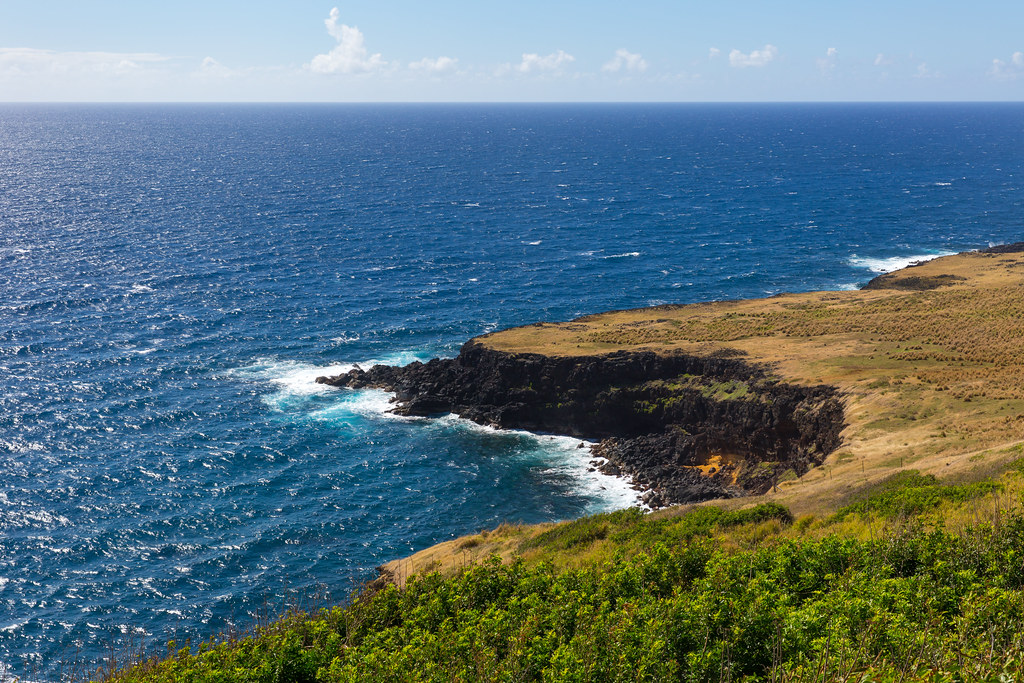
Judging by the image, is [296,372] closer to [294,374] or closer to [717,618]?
[294,374]

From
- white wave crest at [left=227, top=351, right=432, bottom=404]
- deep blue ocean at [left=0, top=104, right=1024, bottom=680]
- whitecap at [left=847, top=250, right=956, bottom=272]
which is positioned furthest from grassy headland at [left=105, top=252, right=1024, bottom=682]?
whitecap at [left=847, top=250, right=956, bottom=272]

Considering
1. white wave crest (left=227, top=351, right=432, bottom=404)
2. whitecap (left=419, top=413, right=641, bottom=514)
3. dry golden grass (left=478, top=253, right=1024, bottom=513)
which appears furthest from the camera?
white wave crest (left=227, top=351, right=432, bottom=404)

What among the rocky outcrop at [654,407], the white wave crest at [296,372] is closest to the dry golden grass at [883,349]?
the rocky outcrop at [654,407]

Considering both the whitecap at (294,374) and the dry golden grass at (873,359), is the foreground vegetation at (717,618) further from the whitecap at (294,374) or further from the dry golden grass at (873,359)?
the whitecap at (294,374)

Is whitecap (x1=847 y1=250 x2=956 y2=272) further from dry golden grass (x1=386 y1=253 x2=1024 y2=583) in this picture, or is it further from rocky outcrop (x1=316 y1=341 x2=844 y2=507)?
rocky outcrop (x1=316 y1=341 x2=844 y2=507)

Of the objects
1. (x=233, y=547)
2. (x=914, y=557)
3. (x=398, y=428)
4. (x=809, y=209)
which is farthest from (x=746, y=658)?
(x=809, y=209)

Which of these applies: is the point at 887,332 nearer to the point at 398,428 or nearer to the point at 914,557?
the point at 398,428
